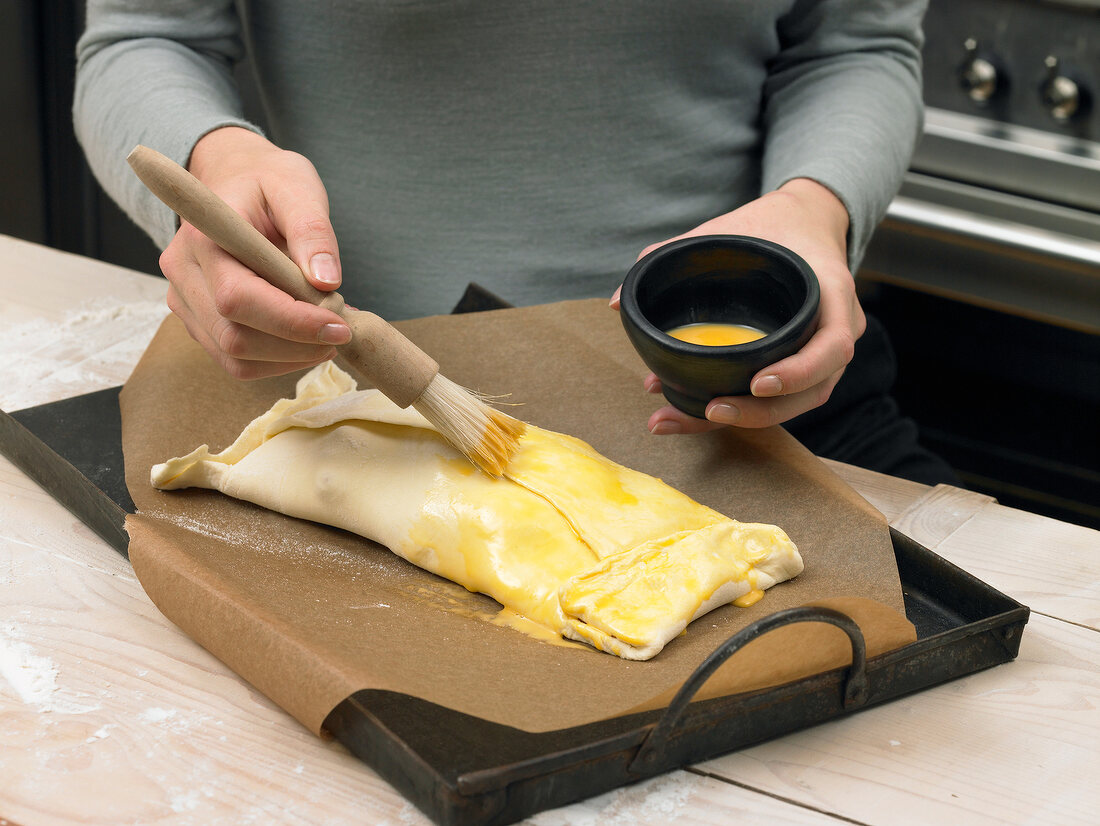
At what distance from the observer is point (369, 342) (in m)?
1.02

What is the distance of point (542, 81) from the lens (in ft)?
5.02

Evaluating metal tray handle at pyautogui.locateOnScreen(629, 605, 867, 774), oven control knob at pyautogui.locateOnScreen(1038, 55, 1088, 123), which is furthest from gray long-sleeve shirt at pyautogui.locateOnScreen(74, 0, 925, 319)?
metal tray handle at pyautogui.locateOnScreen(629, 605, 867, 774)

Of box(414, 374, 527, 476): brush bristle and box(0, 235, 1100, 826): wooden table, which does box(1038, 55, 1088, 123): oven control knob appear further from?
box(414, 374, 527, 476): brush bristle

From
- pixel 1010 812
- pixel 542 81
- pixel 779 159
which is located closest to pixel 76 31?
pixel 542 81

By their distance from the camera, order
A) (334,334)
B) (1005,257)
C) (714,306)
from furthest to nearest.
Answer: (1005,257), (714,306), (334,334)

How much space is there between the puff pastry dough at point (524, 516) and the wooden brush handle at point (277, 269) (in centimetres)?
12

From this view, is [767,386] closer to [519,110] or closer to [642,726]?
[642,726]

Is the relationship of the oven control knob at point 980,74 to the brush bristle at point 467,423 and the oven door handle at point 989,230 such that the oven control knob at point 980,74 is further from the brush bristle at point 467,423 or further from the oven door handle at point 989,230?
the brush bristle at point 467,423

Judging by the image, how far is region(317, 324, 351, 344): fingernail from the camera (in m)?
0.98

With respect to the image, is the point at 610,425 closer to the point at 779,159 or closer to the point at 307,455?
the point at 307,455

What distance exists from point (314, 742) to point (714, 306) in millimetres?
668

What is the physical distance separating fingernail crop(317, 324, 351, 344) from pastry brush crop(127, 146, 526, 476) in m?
0.02

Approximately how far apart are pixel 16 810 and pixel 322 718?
9.2 inches

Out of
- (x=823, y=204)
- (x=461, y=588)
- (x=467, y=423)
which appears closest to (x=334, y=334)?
(x=467, y=423)
